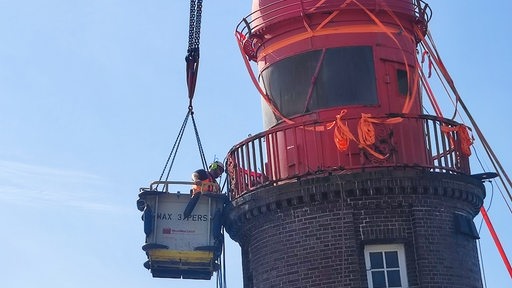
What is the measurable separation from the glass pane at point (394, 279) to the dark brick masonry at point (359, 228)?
0.26m

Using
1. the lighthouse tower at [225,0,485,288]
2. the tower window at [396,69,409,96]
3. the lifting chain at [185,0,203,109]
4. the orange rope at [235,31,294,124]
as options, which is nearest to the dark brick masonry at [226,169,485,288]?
the lighthouse tower at [225,0,485,288]

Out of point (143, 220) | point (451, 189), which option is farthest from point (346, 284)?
point (143, 220)

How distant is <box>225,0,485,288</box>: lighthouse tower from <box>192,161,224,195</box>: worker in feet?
1.84

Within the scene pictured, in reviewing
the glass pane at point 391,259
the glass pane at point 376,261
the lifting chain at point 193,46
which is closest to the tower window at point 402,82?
the glass pane at point 391,259

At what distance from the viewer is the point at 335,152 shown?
2895 cm

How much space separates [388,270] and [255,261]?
3.43 m

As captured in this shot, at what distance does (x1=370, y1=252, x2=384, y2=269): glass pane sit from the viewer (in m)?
28.1

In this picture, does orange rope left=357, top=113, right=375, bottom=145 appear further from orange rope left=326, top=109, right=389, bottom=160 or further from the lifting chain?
the lifting chain

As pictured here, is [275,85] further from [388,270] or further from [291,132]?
[388,270]

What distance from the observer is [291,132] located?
29.5 m

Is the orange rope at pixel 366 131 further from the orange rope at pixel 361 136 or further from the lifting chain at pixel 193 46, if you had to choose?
the lifting chain at pixel 193 46

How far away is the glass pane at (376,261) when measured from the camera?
28116mm


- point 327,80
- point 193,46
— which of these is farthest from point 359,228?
point 193,46

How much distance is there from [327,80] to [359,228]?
154 inches
